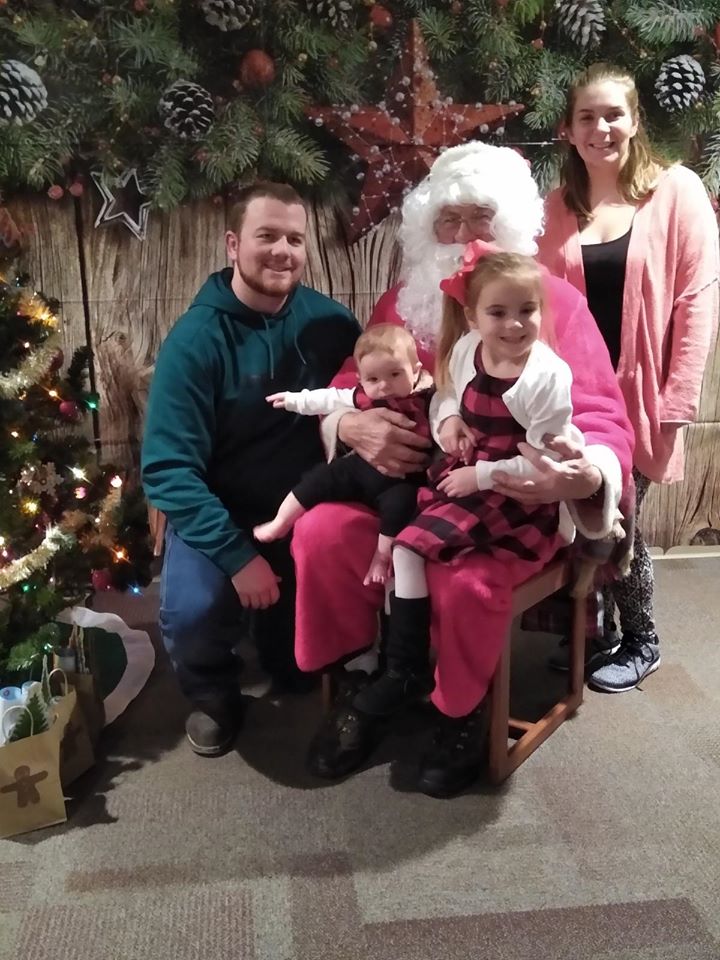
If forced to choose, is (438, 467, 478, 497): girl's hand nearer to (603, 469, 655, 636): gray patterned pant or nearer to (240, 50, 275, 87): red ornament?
(603, 469, 655, 636): gray patterned pant

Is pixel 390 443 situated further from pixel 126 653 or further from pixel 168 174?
pixel 168 174

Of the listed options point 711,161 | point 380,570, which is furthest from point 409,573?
point 711,161

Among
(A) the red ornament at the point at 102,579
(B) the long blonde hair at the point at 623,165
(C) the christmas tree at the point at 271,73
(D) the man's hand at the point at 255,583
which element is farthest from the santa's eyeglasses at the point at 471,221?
(A) the red ornament at the point at 102,579

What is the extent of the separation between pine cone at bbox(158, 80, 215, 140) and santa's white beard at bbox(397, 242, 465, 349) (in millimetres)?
867

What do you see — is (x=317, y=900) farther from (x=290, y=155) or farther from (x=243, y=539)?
(x=290, y=155)

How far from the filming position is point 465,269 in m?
1.77

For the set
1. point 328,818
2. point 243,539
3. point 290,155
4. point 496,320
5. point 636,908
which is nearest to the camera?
point 636,908

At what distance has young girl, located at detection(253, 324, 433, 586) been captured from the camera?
187cm

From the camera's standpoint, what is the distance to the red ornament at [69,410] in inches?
91.3

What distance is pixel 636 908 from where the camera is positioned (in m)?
1.57

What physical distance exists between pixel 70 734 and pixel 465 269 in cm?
137

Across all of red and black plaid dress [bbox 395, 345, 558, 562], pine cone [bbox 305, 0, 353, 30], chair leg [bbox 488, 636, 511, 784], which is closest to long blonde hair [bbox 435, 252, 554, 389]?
red and black plaid dress [bbox 395, 345, 558, 562]

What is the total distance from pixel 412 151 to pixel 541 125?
1.37 ft

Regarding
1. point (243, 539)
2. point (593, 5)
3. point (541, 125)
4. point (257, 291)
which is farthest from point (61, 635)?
point (593, 5)
